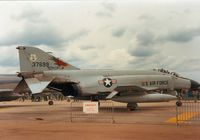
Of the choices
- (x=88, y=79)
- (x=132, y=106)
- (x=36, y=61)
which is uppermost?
(x=36, y=61)

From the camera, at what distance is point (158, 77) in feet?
88.7

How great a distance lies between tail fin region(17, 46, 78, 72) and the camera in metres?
25.4

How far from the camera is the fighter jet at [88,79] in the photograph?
24.4m

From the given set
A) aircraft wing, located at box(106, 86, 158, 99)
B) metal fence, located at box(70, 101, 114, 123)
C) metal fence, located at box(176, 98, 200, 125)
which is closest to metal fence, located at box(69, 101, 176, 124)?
metal fence, located at box(70, 101, 114, 123)

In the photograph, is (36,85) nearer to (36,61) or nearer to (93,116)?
(36,61)

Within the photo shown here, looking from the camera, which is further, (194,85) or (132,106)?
(194,85)

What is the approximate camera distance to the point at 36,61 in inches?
1021

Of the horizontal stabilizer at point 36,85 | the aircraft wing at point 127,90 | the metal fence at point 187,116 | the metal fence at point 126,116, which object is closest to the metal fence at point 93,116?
the metal fence at point 126,116

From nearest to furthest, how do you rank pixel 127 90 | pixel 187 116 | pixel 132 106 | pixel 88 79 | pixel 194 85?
pixel 187 116, pixel 127 90, pixel 132 106, pixel 88 79, pixel 194 85

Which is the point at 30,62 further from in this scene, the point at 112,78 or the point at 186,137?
the point at 186,137

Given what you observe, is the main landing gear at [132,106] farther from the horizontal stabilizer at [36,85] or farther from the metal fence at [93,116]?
the horizontal stabilizer at [36,85]

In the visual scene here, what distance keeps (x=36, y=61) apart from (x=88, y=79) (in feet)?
14.3

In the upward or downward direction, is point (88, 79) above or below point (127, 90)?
above

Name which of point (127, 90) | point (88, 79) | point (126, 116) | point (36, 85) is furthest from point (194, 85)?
point (36, 85)
